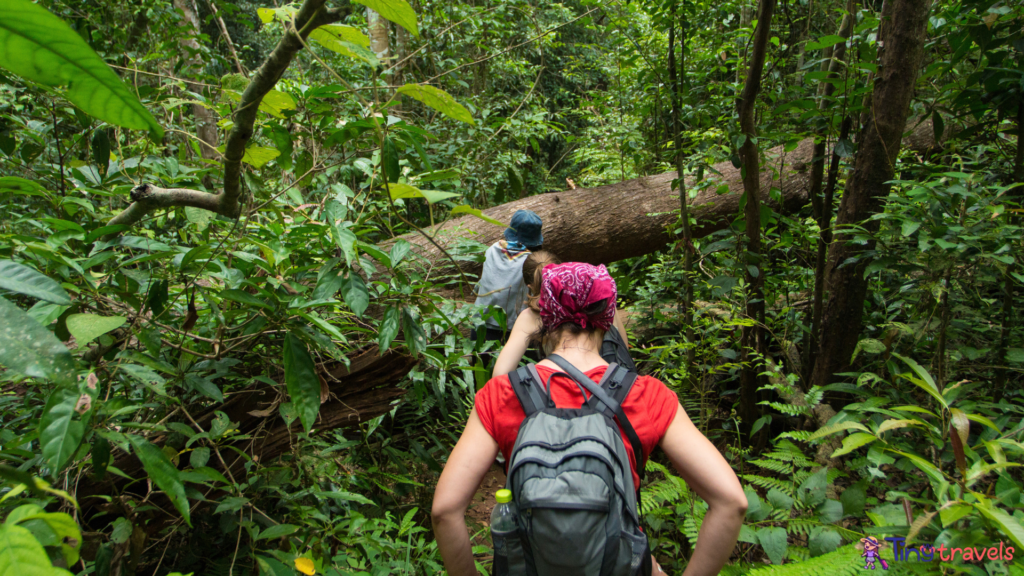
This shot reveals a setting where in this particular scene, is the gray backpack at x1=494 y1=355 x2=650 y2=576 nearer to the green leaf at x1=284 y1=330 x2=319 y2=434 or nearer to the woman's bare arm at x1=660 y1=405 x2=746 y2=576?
the woman's bare arm at x1=660 y1=405 x2=746 y2=576

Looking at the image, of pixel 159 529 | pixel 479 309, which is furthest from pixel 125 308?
pixel 479 309

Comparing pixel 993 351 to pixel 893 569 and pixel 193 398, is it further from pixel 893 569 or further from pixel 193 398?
pixel 193 398

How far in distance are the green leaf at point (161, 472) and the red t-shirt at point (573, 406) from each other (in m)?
0.75

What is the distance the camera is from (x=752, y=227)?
303 centimetres

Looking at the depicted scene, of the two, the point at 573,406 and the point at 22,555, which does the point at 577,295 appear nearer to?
the point at 573,406

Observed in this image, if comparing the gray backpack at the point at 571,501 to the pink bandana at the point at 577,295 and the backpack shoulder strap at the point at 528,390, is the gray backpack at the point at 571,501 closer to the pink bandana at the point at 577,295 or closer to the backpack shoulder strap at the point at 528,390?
the backpack shoulder strap at the point at 528,390

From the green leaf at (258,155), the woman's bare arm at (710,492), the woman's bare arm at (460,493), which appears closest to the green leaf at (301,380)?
the woman's bare arm at (460,493)

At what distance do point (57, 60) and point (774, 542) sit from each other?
90.1 inches

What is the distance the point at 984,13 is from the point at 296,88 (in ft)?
9.57

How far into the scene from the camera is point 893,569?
1.59m

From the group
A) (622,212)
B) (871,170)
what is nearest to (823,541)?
(871,170)

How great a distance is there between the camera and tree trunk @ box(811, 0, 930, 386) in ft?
8.05

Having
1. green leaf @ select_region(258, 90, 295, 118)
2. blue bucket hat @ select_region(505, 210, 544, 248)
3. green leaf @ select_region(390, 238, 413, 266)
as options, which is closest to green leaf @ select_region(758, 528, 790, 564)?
green leaf @ select_region(390, 238, 413, 266)

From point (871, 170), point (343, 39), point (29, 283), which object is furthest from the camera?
point (871, 170)
